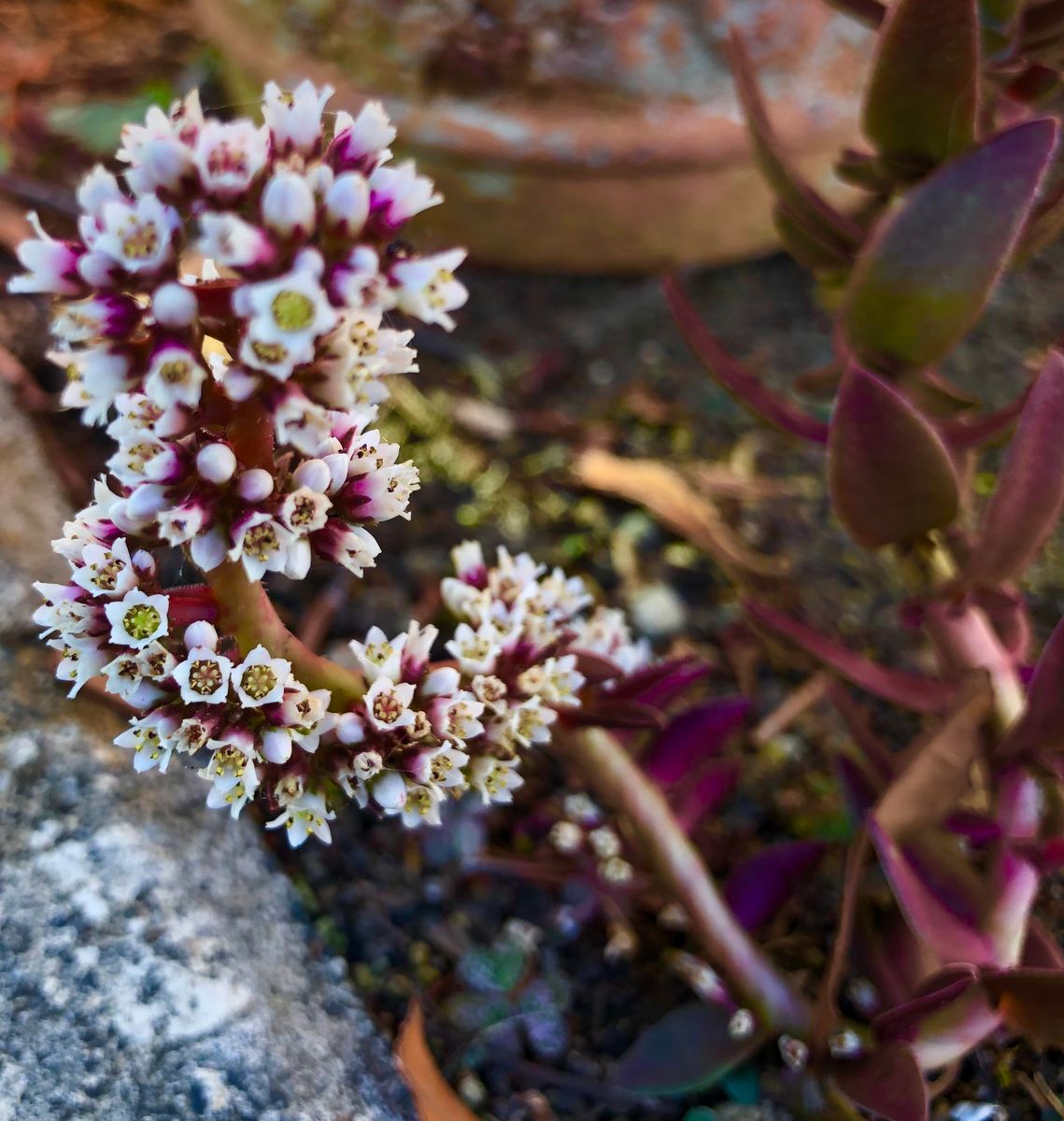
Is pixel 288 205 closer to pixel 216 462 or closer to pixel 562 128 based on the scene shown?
pixel 216 462

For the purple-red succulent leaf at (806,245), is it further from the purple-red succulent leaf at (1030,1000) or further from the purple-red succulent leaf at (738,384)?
the purple-red succulent leaf at (1030,1000)

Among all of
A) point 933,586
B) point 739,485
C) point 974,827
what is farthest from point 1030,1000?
point 739,485

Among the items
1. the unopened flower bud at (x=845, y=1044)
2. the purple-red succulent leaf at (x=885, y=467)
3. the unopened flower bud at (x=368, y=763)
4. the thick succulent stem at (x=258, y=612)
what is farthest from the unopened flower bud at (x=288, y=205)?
the unopened flower bud at (x=845, y=1044)

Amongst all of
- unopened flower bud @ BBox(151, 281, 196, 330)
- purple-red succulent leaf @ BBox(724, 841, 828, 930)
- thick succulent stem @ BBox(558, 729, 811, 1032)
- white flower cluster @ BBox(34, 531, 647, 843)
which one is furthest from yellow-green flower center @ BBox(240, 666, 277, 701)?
purple-red succulent leaf @ BBox(724, 841, 828, 930)

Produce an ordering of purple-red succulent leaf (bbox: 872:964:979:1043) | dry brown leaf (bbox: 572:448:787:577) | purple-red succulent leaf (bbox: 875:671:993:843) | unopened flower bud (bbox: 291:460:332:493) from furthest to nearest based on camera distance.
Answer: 1. dry brown leaf (bbox: 572:448:787:577)
2. purple-red succulent leaf (bbox: 875:671:993:843)
3. purple-red succulent leaf (bbox: 872:964:979:1043)
4. unopened flower bud (bbox: 291:460:332:493)

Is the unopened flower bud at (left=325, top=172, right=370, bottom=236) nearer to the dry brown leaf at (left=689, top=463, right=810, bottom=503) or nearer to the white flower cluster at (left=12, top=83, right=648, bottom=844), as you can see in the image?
the white flower cluster at (left=12, top=83, right=648, bottom=844)

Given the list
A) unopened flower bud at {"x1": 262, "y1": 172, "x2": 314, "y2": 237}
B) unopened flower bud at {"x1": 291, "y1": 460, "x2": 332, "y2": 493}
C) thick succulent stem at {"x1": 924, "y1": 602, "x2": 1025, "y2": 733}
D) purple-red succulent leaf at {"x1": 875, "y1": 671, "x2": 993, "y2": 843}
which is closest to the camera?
unopened flower bud at {"x1": 262, "y1": 172, "x2": 314, "y2": 237}
